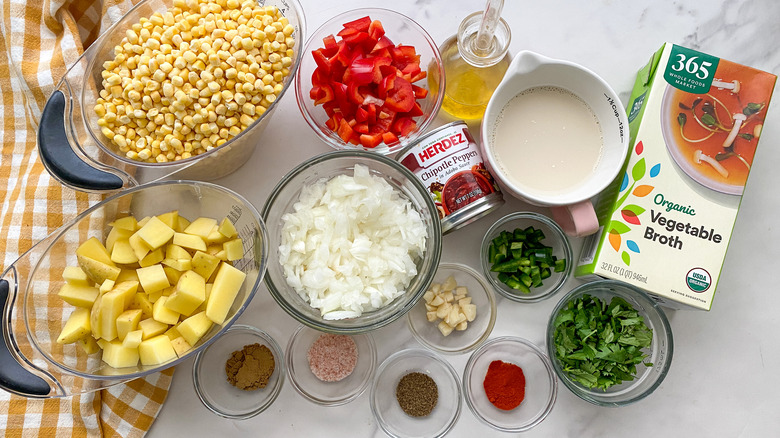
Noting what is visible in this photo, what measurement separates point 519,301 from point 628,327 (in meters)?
0.31

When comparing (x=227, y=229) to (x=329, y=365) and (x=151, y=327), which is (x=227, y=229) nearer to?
(x=151, y=327)

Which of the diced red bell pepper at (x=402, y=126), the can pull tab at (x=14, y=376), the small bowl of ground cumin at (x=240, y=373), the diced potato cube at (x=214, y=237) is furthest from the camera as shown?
the small bowl of ground cumin at (x=240, y=373)

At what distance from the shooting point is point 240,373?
5.18 feet

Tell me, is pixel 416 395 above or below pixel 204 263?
below

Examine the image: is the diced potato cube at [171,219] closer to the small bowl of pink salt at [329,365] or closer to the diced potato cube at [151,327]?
the diced potato cube at [151,327]

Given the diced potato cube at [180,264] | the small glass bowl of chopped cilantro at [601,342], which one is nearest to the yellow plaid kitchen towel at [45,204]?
the diced potato cube at [180,264]

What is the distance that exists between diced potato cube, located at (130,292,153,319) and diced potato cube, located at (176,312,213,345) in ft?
0.28

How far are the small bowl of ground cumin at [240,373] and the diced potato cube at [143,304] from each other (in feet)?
1.03

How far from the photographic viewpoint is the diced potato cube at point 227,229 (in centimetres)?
137

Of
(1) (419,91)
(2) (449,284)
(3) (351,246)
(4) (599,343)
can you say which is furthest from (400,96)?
(4) (599,343)

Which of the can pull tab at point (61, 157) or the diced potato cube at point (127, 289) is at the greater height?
the can pull tab at point (61, 157)

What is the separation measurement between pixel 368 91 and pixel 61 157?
2.50 feet

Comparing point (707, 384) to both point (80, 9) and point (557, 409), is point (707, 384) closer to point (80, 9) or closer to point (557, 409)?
point (557, 409)

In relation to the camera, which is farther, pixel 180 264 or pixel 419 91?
pixel 419 91
